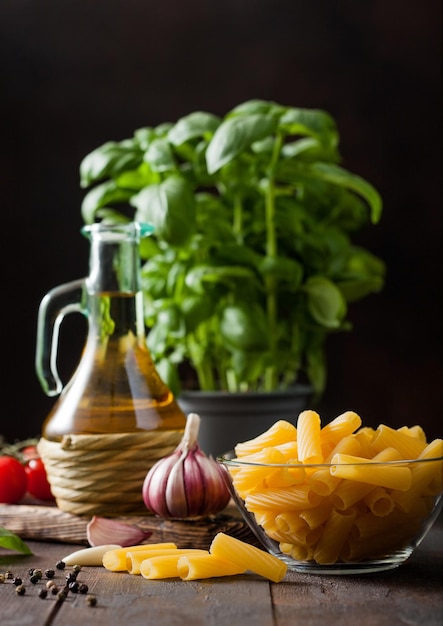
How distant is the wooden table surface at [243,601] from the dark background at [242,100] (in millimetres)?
864

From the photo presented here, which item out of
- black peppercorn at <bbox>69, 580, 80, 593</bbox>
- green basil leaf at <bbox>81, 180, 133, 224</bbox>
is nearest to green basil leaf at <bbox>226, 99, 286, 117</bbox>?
green basil leaf at <bbox>81, 180, 133, 224</bbox>

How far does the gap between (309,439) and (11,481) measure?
1.65 ft

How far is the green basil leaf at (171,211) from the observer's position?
4.15ft

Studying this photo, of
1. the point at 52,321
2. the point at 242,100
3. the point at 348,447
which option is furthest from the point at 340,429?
the point at 242,100

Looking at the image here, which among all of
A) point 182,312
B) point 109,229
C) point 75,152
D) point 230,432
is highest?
point 75,152

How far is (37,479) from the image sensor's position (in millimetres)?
1221

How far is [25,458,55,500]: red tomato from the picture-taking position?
1220 millimetres

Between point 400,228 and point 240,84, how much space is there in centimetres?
41

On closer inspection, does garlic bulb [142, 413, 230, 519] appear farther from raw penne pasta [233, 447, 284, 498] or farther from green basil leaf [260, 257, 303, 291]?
green basil leaf [260, 257, 303, 291]

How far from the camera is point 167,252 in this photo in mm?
1410

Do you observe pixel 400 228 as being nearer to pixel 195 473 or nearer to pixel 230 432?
pixel 230 432

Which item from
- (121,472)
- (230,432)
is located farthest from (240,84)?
(121,472)

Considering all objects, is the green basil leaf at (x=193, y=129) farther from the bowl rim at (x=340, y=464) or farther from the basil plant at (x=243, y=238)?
the bowl rim at (x=340, y=464)

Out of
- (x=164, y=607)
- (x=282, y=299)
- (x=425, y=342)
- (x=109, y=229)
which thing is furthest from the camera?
(x=425, y=342)
